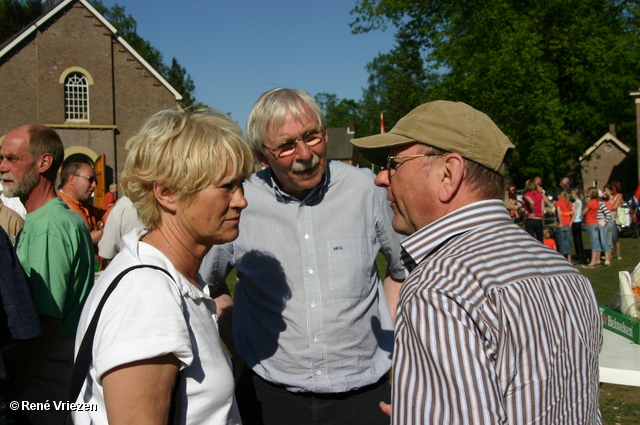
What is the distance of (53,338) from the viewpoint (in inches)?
129

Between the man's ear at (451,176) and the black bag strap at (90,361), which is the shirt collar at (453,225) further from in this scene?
the black bag strap at (90,361)

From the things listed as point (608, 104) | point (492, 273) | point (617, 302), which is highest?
point (608, 104)

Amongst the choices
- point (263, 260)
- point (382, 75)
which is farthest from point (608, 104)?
point (382, 75)

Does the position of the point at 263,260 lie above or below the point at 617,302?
above

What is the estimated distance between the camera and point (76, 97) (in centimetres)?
2958

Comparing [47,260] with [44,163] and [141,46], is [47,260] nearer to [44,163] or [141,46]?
[44,163]

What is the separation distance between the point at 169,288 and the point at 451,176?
911 mm

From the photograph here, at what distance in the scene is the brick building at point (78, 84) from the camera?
28.6m

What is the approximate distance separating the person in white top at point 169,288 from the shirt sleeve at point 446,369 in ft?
2.09

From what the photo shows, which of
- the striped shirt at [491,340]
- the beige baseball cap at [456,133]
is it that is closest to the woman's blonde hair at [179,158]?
the beige baseball cap at [456,133]

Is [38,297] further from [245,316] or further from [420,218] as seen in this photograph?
[420,218]

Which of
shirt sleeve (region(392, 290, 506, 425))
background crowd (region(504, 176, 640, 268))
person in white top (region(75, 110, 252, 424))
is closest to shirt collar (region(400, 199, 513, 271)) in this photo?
shirt sleeve (region(392, 290, 506, 425))

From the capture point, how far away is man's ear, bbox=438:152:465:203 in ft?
5.69

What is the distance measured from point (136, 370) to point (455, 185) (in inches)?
A: 41.3
